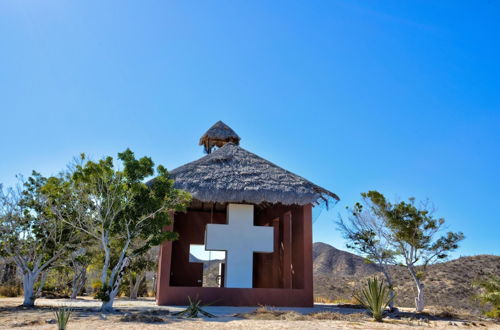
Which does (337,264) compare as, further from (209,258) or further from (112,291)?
(112,291)

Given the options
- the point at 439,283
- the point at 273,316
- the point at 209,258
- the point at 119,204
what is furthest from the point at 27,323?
the point at 439,283

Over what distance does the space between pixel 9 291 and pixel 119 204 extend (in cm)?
835

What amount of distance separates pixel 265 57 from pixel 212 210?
21.7 ft

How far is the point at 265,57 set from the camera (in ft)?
40.8

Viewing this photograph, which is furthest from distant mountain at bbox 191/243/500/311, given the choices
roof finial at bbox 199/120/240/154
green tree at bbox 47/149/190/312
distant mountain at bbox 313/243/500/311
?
green tree at bbox 47/149/190/312

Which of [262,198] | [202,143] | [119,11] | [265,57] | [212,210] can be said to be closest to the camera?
[119,11]

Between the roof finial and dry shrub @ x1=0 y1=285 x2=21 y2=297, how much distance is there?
30.4ft

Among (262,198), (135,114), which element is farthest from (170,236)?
(135,114)

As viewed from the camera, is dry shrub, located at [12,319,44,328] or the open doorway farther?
the open doorway

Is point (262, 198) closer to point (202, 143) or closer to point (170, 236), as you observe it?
point (170, 236)

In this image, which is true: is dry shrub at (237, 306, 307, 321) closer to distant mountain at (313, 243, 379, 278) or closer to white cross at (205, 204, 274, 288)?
white cross at (205, 204, 274, 288)

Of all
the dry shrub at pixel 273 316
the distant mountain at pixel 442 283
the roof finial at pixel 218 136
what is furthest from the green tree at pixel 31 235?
the distant mountain at pixel 442 283

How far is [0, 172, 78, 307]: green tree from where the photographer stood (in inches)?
383

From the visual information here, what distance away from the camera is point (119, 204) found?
28.9ft
